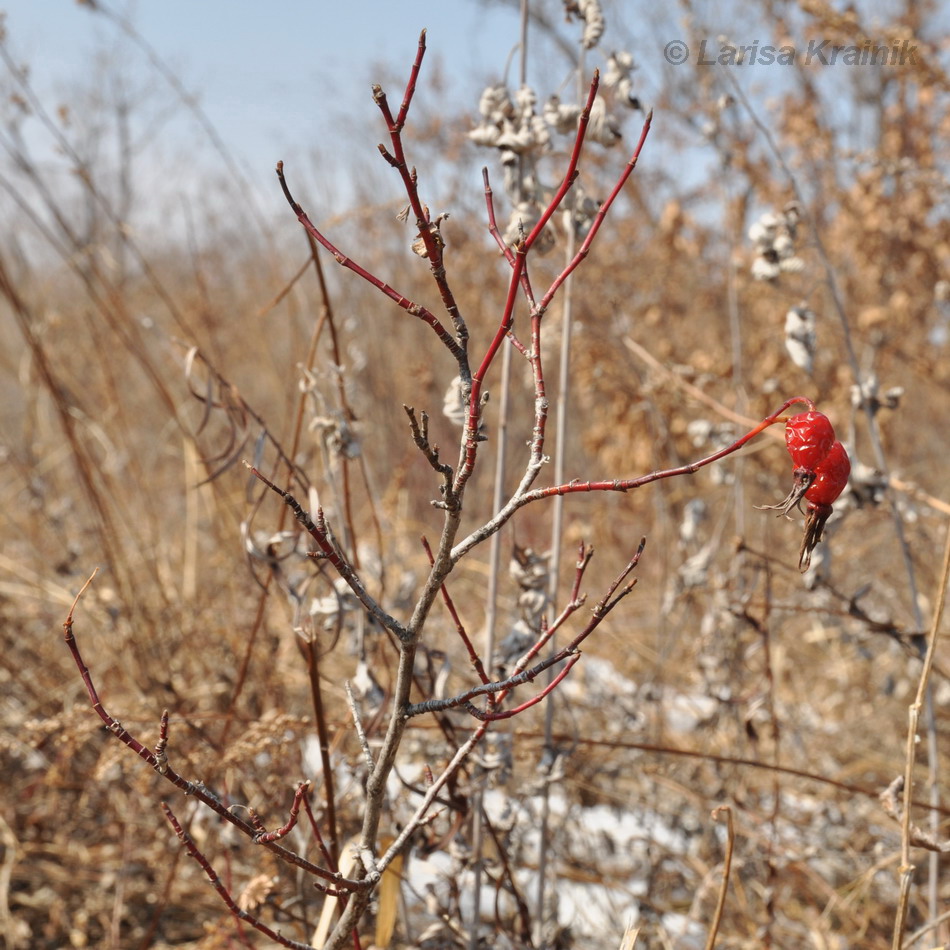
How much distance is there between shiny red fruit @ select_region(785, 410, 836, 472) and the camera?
2.08 feet

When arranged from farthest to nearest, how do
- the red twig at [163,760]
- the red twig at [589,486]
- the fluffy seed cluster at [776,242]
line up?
the fluffy seed cluster at [776,242], the red twig at [163,760], the red twig at [589,486]

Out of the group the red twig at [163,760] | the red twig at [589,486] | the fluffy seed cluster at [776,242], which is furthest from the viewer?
the fluffy seed cluster at [776,242]

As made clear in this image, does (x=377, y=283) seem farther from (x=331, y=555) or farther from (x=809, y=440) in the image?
(x=809, y=440)

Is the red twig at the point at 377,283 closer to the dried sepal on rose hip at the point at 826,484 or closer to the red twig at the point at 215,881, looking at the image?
the dried sepal on rose hip at the point at 826,484

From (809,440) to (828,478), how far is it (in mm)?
32


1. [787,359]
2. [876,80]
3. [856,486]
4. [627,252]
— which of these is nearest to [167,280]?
[627,252]

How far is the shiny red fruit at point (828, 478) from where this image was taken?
637 mm

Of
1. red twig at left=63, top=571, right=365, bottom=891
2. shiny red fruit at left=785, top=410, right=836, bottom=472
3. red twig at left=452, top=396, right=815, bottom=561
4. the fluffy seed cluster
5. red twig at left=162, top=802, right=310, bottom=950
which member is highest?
the fluffy seed cluster

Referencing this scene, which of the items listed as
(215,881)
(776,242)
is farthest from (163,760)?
(776,242)

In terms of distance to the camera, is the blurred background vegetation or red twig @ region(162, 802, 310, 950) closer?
red twig @ region(162, 802, 310, 950)

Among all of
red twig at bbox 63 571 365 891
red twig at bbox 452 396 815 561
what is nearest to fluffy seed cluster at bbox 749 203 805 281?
red twig at bbox 452 396 815 561

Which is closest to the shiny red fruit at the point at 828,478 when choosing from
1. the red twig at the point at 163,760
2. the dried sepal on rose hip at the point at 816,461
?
the dried sepal on rose hip at the point at 816,461

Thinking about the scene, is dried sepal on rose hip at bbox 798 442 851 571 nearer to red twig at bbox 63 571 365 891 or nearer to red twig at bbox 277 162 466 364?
red twig at bbox 277 162 466 364

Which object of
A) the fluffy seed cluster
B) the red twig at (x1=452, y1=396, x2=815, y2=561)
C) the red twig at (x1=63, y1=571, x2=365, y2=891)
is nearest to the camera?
the red twig at (x1=452, y1=396, x2=815, y2=561)
